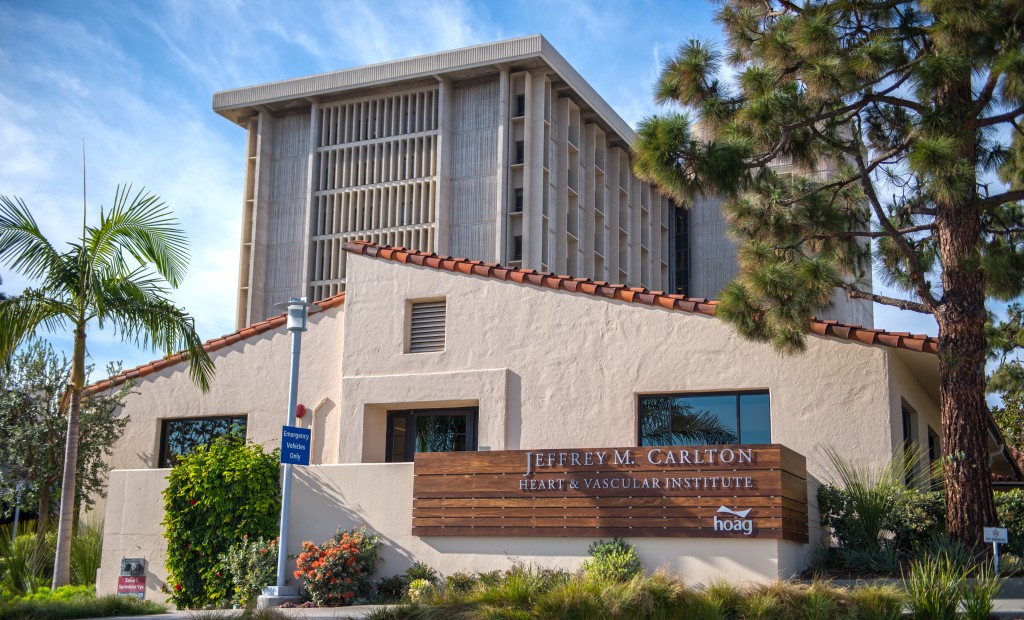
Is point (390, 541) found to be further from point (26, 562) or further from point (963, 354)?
point (963, 354)

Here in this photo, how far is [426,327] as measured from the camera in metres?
19.2

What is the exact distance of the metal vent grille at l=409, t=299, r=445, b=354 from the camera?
753 inches

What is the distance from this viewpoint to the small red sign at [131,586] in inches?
701

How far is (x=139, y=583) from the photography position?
58.9 feet

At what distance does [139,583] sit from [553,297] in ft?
27.0

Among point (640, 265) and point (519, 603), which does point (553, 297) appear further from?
point (640, 265)

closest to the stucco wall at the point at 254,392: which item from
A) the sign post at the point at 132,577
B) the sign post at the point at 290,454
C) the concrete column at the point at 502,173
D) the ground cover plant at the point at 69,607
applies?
the sign post at the point at 132,577

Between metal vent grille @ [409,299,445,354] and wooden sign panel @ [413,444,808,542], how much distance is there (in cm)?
332

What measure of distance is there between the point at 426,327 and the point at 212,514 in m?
4.74

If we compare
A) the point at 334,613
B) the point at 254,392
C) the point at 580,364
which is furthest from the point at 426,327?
the point at 334,613

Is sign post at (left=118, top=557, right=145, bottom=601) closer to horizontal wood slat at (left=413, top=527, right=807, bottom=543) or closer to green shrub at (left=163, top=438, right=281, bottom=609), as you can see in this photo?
green shrub at (left=163, top=438, right=281, bottom=609)

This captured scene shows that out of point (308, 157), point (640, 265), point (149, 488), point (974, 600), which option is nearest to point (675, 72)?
point (974, 600)

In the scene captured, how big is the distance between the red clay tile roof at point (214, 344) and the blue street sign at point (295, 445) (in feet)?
15.1

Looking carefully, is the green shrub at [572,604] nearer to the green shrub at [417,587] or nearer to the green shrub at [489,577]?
the green shrub at [489,577]
